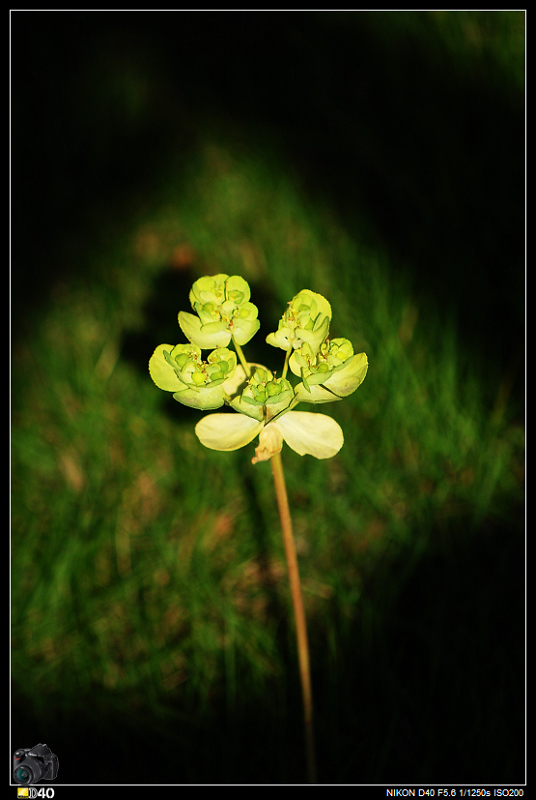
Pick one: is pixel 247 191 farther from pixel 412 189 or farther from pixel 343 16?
pixel 343 16

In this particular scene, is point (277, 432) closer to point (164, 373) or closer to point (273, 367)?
point (164, 373)

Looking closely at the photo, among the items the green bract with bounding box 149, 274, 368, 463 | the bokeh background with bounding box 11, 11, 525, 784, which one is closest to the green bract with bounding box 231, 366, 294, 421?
the green bract with bounding box 149, 274, 368, 463

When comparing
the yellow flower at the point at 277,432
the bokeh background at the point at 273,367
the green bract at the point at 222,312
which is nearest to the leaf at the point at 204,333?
the green bract at the point at 222,312

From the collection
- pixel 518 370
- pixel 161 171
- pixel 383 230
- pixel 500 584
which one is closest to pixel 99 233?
pixel 161 171

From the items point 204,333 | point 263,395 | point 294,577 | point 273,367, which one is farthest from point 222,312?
point 273,367

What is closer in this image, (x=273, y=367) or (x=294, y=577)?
(x=294, y=577)

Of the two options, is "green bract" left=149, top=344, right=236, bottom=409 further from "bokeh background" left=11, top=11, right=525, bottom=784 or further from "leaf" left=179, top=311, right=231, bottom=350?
"bokeh background" left=11, top=11, right=525, bottom=784
